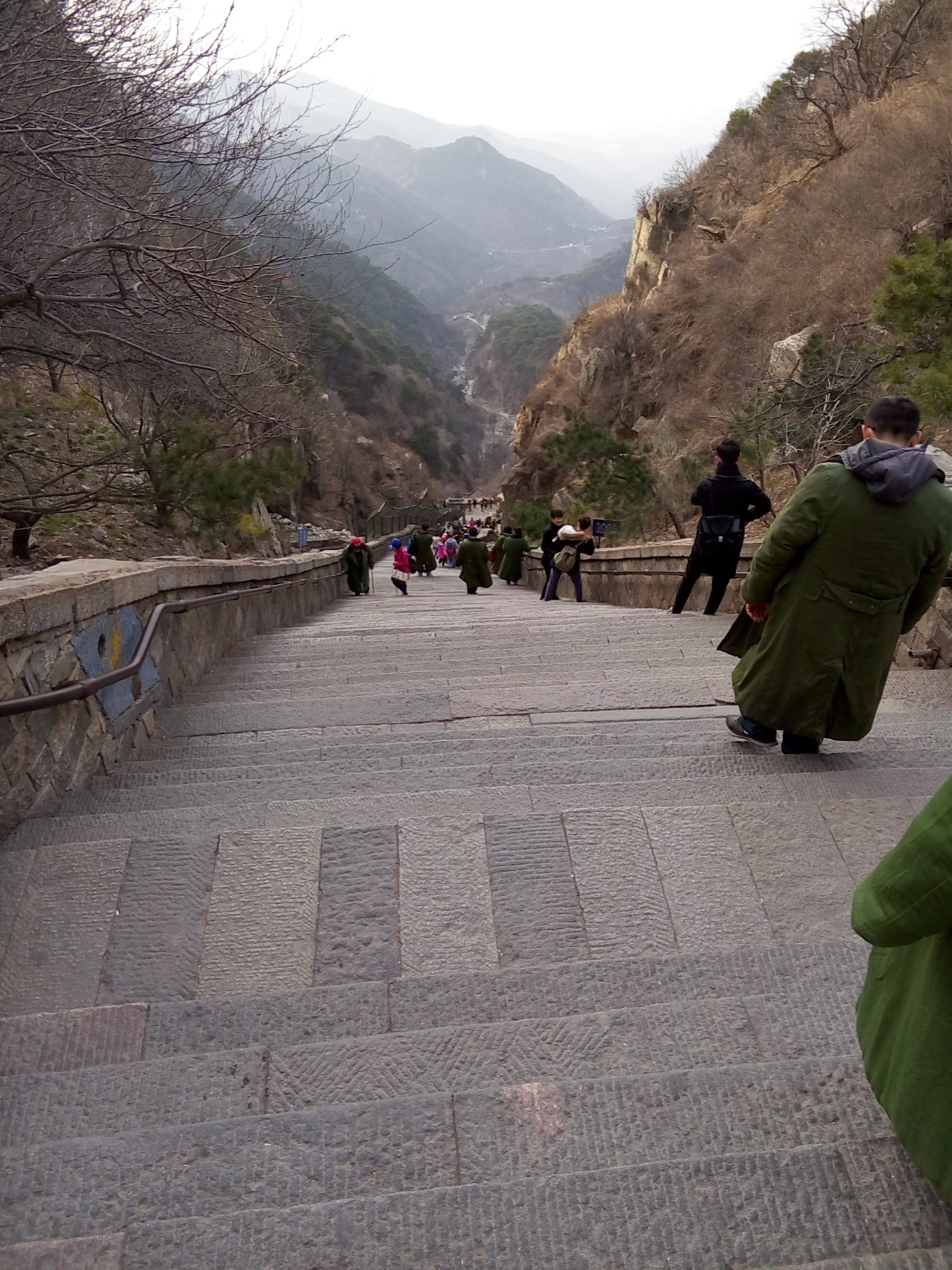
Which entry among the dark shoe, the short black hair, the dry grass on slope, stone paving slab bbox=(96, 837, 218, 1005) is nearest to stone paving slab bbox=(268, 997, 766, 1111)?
stone paving slab bbox=(96, 837, 218, 1005)

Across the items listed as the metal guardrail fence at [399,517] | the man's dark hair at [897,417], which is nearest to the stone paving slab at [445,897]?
the man's dark hair at [897,417]

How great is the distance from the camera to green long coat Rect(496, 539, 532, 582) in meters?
16.3

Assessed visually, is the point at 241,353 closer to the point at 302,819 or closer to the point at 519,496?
the point at 302,819

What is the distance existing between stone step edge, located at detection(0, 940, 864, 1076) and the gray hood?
1518 millimetres

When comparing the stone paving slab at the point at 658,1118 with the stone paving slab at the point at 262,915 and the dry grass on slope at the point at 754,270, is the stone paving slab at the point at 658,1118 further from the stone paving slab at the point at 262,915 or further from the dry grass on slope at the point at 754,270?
the dry grass on slope at the point at 754,270

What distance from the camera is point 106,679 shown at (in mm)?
3045

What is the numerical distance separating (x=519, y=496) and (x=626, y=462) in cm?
2421

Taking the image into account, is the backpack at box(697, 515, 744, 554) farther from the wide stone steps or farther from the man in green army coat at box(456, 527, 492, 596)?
the man in green army coat at box(456, 527, 492, 596)

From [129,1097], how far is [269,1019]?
322 millimetres

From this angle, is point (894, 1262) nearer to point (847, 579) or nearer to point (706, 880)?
point (706, 880)

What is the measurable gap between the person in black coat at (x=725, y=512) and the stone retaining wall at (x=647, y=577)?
541mm

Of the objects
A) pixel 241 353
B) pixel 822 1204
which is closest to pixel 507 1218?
pixel 822 1204

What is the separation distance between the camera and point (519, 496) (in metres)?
41.2

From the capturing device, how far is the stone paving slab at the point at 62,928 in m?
2.08
